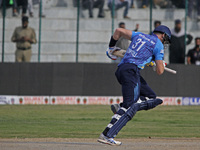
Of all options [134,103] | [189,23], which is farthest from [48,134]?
[189,23]

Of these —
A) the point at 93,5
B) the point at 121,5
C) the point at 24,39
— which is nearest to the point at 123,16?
the point at 121,5

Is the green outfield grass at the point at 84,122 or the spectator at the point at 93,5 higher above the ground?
the spectator at the point at 93,5

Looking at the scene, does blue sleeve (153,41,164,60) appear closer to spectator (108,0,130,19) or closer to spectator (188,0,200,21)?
spectator (108,0,130,19)

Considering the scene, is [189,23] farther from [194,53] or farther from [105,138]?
[105,138]

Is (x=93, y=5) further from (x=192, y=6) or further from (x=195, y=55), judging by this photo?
(x=195, y=55)

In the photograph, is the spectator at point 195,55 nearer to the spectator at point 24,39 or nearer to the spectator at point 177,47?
the spectator at point 177,47

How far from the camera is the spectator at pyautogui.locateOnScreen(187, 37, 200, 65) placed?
19531mm

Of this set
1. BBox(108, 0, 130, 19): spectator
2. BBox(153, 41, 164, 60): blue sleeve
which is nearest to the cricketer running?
BBox(153, 41, 164, 60): blue sleeve

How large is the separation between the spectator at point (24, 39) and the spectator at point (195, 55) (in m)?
6.16

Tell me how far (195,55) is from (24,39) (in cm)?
674

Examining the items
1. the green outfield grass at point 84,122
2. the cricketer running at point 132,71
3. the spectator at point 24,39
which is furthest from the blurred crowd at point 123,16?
the cricketer running at point 132,71

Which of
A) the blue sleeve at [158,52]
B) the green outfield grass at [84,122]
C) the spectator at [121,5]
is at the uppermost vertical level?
the spectator at [121,5]

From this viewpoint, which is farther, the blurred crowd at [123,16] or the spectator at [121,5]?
the spectator at [121,5]

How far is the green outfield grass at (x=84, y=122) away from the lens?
36.2 feet
